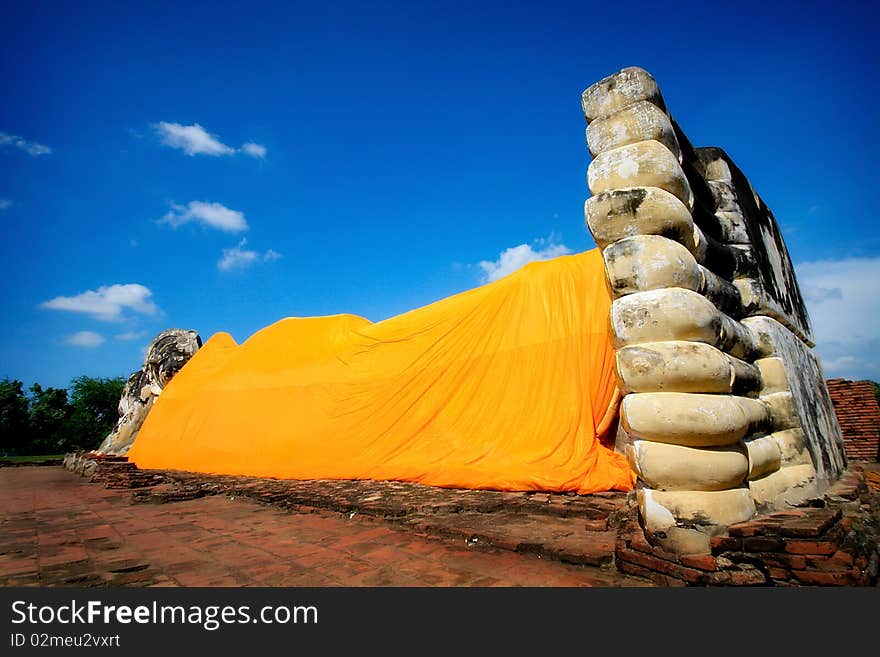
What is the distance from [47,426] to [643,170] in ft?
102

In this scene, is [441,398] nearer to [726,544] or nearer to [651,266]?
[651,266]

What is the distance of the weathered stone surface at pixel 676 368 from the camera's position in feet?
5.94

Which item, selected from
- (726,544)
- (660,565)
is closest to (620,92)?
(726,544)

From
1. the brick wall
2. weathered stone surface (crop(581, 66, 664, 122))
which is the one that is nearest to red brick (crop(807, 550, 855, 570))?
weathered stone surface (crop(581, 66, 664, 122))

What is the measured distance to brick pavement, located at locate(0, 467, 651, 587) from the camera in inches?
80.7

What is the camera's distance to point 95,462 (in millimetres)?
8898

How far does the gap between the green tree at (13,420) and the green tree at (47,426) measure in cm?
31

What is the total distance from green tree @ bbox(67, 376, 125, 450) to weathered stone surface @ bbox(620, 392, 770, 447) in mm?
28642

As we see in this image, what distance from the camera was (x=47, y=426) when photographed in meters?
23.3

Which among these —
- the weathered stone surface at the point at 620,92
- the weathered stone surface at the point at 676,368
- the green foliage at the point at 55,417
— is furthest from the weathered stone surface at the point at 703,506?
the green foliage at the point at 55,417

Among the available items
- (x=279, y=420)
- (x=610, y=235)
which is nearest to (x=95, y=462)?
(x=279, y=420)

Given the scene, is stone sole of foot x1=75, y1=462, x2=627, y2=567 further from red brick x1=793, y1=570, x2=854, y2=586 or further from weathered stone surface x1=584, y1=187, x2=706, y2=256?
weathered stone surface x1=584, y1=187, x2=706, y2=256

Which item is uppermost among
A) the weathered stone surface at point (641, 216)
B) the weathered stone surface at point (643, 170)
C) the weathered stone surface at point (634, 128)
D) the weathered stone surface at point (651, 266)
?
the weathered stone surface at point (634, 128)

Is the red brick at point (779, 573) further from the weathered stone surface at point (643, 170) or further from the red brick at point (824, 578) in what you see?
the weathered stone surface at point (643, 170)
